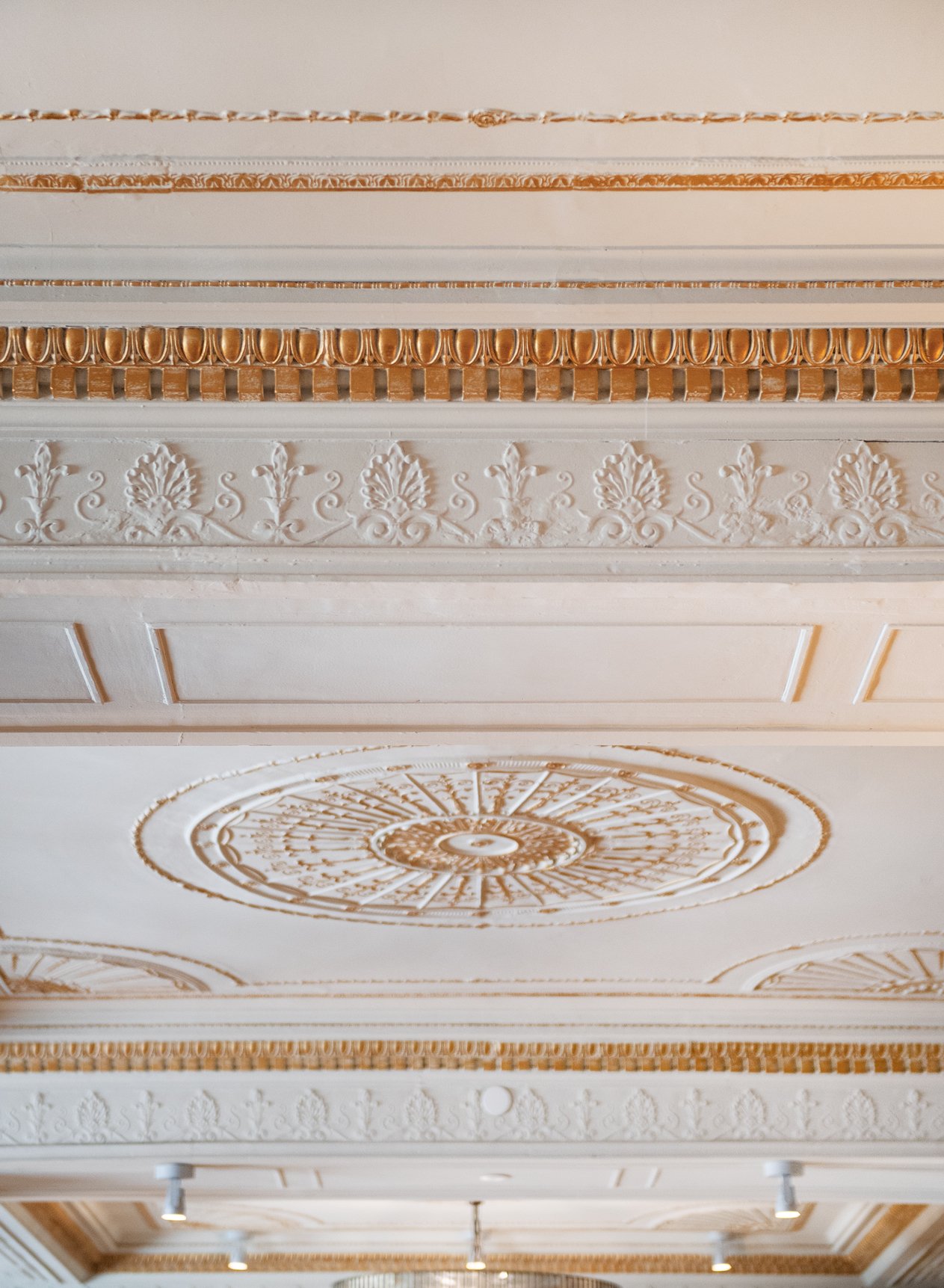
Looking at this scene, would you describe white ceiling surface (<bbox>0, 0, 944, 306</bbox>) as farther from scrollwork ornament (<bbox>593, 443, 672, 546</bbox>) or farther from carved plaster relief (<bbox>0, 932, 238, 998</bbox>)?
carved plaster relief (<bbox>0, 932, 238, 998</bbox>)

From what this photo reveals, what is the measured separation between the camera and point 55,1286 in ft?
33.3

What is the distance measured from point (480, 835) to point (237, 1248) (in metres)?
6.77

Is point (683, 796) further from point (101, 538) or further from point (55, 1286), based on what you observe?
point (55, 1286)

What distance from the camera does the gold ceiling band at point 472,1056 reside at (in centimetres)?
641

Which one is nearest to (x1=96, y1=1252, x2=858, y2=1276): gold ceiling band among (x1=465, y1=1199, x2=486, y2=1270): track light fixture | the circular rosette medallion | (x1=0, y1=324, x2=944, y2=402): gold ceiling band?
(x1=465, y1=1199, x2=486, y2=1270): track light fixture

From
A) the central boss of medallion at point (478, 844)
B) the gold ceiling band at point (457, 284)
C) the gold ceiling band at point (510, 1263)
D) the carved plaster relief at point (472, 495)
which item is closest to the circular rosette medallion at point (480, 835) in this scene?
the central boss of medallion at point (478, 844)

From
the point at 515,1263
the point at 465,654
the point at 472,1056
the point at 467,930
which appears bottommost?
the point at 515,1263

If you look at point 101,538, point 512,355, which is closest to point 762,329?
point 512,355

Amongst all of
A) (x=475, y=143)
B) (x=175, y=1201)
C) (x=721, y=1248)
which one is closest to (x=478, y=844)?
(x=475, y=143)

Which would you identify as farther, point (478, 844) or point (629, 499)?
point (478, 844)

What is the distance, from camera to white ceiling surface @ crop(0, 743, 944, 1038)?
14.3 feet

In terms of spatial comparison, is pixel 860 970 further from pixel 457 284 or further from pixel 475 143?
pixel 475 143

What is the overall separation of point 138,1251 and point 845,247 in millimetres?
10019

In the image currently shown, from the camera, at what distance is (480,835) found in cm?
481
